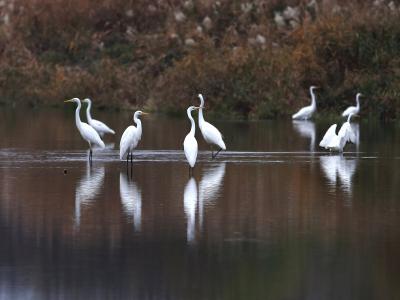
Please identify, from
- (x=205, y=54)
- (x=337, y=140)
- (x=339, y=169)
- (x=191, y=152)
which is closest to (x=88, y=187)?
(x=191, y=152)

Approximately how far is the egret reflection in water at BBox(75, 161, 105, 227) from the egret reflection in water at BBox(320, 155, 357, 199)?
3.04 meters

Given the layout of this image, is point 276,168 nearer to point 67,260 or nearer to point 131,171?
point 131,171

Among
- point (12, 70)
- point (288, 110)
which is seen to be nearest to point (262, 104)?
point (288, 110)

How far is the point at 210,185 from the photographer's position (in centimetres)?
1678

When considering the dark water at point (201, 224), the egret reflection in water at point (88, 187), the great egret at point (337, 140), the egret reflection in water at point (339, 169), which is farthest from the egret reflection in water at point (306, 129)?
the egret reflection in water at point (88, 187)

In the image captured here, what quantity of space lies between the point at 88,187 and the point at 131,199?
142cm

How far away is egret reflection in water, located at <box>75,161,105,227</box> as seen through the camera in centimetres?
1471

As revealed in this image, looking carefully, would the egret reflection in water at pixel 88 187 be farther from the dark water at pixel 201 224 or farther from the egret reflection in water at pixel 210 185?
the egret reflection in water at pixel 210 185

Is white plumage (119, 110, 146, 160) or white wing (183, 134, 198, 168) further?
white plumage (119, 110, 146, 160)

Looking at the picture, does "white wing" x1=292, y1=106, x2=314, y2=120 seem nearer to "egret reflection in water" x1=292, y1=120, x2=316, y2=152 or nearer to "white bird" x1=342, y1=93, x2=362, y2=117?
"egret reflection in water" x1=292, y1=120, x2=316, y2=152

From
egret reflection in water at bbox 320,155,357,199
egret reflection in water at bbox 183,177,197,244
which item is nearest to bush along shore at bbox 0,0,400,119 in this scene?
egret reflection in water at bbox 320,155,357,199

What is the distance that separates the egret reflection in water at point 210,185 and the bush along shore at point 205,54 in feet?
46.1

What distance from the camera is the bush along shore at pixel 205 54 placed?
113 feet

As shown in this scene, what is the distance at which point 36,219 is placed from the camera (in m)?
13.4
